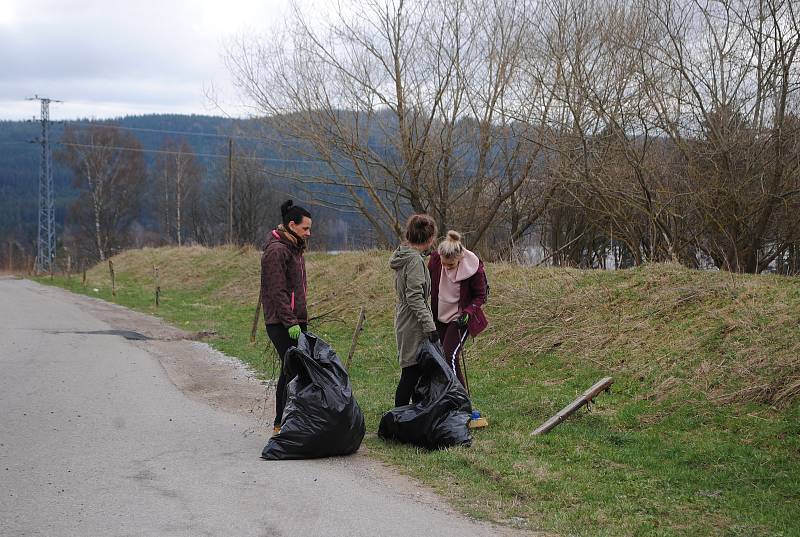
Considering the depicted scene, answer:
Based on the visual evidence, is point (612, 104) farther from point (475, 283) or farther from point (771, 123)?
point (475, 283)

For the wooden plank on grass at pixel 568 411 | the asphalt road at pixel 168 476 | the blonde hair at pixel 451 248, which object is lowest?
the asphalt road at pixel 168 476

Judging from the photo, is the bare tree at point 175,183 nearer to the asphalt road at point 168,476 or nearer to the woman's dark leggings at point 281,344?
the asphalt road at point 168,476

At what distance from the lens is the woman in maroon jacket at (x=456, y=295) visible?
7.95 meters

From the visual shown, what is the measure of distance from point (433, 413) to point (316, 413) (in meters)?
1.02

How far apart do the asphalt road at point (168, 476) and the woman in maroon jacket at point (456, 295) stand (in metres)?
1.68

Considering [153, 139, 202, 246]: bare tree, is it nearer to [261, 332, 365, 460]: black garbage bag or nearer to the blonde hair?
the blonde hair

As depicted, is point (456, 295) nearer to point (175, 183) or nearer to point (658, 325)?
point (658, 325)

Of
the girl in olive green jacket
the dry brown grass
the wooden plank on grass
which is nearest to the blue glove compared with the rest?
the girl in olive green jacket

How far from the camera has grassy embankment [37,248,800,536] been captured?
223 inches

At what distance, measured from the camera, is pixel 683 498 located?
5.82 m

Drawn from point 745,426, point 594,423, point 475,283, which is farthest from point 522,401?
point 745,426

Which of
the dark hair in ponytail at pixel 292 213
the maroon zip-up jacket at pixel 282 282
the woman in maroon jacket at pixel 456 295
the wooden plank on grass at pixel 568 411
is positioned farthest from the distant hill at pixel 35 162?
the wooden plank on grass at pixel 568 411

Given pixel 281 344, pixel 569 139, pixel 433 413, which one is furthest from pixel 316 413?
pixel 569 139

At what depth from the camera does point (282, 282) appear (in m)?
7.34
